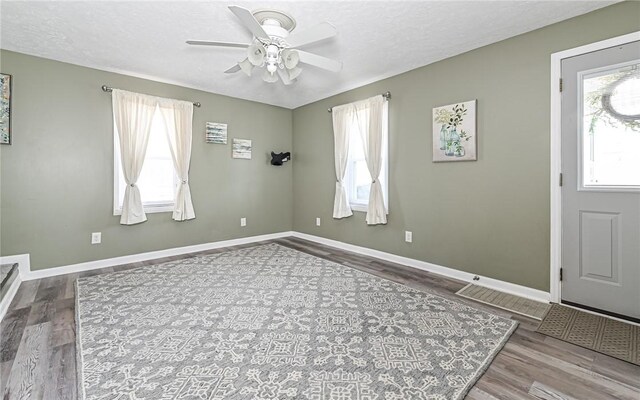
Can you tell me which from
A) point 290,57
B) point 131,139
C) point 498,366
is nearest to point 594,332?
point 498,366

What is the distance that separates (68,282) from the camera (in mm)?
3115

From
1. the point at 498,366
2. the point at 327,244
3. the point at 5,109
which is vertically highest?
the point at 5,109

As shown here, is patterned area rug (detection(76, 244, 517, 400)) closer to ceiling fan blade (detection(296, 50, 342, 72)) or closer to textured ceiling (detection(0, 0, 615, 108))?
ceiling fan blade (detection(296, 50, 342, 72))

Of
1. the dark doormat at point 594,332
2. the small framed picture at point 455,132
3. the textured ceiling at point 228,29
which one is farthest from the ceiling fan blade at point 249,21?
the dark doormat at point 594,332

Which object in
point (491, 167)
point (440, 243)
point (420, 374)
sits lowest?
point (420, 374)

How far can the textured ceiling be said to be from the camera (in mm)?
2334

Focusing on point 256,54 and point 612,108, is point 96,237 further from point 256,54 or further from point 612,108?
point 612,108

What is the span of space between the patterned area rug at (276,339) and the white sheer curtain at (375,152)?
1044 millimetres

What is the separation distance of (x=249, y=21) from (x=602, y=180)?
3.02m

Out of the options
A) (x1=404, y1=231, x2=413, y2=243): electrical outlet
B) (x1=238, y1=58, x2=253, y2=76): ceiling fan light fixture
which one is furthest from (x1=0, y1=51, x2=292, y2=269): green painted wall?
(x1=404, y1=231, x2=413, y2=243): electrical outlet

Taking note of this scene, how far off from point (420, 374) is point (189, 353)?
1.41 meters

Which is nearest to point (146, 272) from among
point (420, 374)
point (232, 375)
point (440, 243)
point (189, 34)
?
point (232, 375)

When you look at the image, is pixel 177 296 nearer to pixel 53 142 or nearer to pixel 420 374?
pixel 420 374

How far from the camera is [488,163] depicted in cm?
299
